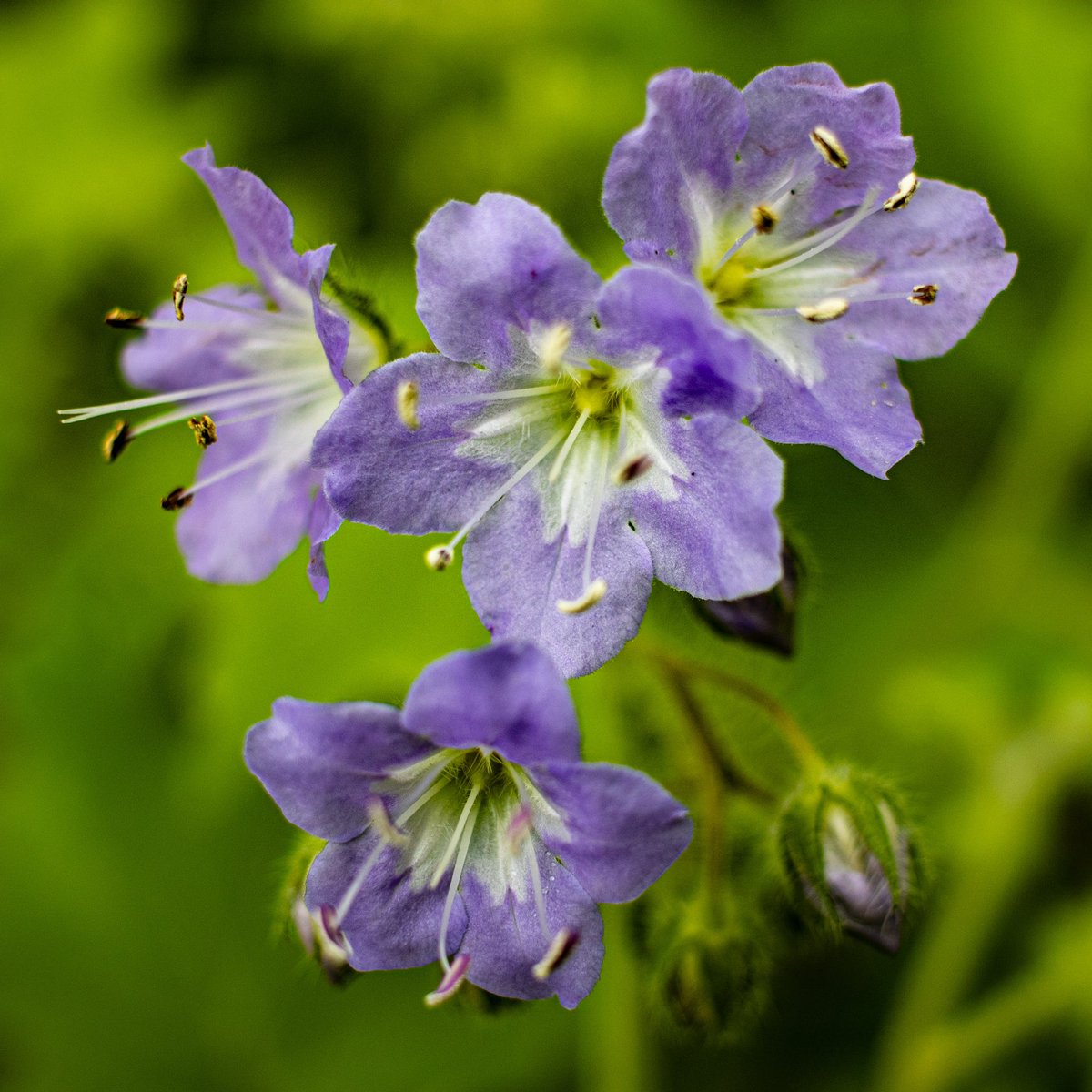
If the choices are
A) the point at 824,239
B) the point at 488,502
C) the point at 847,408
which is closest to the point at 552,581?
the point at 488,502

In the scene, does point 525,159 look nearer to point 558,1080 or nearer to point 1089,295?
point 1089,295

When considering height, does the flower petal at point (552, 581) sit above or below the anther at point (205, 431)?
above

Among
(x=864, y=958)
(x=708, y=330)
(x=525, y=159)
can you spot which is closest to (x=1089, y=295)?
(x=525, y=159)

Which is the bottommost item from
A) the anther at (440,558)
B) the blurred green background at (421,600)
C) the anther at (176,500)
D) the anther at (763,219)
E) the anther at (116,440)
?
the blurred green background at (421,600)

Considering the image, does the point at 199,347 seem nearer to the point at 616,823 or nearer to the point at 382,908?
the point at 382,908

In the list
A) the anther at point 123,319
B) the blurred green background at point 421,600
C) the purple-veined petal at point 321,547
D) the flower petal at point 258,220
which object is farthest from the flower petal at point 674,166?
the blurred green background at point 421,600

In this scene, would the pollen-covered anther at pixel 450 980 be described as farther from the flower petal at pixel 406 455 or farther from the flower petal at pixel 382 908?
the flower petal at pixel 406 455

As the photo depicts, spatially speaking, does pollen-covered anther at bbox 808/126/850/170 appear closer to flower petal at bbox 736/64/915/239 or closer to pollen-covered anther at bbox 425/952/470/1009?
flower petal at bbox 736/64/915/239

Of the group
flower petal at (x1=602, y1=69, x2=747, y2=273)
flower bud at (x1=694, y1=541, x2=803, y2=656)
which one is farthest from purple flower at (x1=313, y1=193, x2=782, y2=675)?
flower bud at (x1=694, y1=541, x2=803, y2=656)
